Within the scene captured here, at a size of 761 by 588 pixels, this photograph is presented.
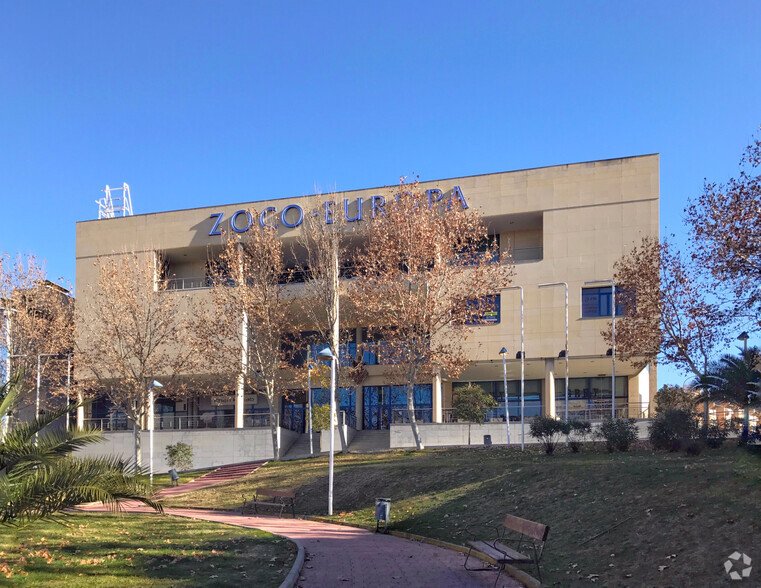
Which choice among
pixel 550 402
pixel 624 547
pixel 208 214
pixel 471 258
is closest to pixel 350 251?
pixel 208 214

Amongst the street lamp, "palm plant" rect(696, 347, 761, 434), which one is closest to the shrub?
"palm plant" rect(696, 347, 761, 434)

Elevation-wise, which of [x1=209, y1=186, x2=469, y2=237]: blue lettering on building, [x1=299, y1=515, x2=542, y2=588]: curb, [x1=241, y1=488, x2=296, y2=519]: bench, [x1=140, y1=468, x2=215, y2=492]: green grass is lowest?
[x1=140, y1=468, x2=215, y2=492]: green grass

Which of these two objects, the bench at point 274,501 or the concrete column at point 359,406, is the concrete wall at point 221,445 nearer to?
the concrete column at point 359,406

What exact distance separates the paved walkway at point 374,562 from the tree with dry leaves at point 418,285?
41.8 feet

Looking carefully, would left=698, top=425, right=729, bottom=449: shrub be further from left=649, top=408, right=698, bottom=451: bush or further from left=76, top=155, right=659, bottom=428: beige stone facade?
left=76, top=155, right=659, bottom=428: beige stone facade

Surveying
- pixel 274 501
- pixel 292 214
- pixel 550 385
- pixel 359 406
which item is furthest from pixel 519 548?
pixel 359 406

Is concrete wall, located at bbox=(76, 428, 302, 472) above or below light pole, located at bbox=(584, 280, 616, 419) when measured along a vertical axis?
below

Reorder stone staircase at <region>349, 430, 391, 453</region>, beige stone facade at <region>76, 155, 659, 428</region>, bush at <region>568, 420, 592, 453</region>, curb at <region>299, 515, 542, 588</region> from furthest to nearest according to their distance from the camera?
beige stone facade at <region>76, 155, 659, 428</region>
stone staircase at <region>349, 430, 391, 453</region>
bush at <region>568, 420, 592, 453</region>
curb at <region>299, 515, 542, 588</region>

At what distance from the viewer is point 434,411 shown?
37.2m

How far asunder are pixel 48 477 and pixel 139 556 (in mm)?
2570

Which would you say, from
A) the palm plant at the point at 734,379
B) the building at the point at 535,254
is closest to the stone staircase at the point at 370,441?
the building at the point at 535,254

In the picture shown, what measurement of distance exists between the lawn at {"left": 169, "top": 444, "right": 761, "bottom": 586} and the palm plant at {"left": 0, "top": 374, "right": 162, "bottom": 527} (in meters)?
5.96

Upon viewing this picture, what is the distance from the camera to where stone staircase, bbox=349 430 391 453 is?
35188mm

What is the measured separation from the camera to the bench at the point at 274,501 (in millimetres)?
20250
